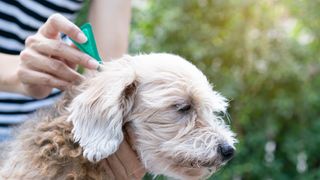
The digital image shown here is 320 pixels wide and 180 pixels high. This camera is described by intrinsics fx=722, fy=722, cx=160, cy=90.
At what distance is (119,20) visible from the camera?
3328mm

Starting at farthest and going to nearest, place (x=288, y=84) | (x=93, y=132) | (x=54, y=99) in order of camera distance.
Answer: (x=288, y=84), (x=54, y=99), (x=93, y=132)

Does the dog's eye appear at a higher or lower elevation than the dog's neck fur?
higher

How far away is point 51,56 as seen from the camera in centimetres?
284

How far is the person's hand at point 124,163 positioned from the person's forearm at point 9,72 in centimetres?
51

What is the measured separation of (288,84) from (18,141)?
3390 millimetres

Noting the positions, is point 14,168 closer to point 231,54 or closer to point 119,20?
point 119,20

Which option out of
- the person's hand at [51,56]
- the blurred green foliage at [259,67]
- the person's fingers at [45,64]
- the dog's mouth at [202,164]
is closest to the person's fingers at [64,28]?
the person's hand at [51,56]

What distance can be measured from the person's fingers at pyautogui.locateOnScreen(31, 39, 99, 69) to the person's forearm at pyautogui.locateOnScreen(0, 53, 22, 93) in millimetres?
196

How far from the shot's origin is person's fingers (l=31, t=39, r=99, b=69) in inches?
110

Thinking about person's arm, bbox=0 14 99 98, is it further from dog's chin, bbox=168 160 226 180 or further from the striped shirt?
dog's chin, bbox=168 160 226 180

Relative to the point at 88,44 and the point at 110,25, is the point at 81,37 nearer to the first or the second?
the point at 88,44

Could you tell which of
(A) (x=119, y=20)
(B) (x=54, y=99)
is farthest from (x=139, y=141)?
(A) (x=119, y=20)

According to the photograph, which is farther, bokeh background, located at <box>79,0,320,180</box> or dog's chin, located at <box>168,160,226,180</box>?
bokeh background, located at <box>79,0,320,180</box>

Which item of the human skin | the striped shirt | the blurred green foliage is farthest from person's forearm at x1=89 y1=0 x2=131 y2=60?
the blurred green foliage
